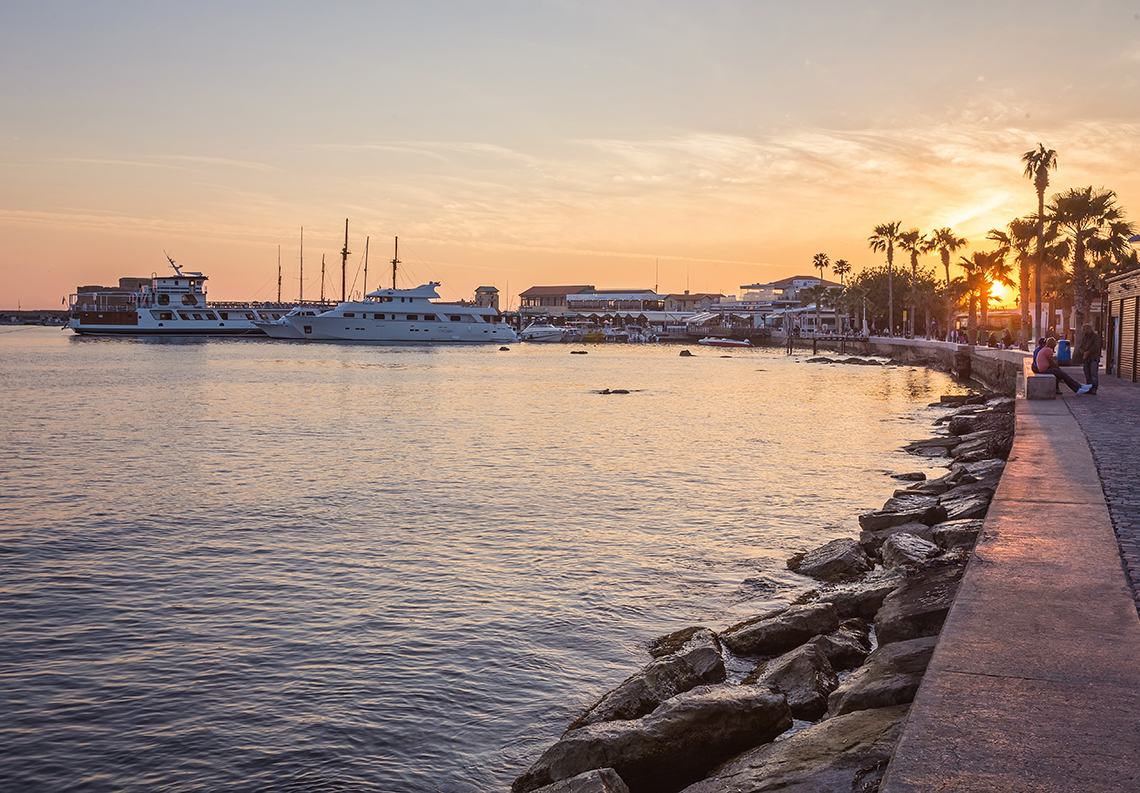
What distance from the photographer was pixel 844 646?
7578 mm

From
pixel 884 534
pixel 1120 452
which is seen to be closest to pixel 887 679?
pixel 884 534

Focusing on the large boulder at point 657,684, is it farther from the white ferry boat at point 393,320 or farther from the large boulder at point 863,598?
the white ferry boat at point 393,320

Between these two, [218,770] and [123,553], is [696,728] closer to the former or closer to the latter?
[218,770]

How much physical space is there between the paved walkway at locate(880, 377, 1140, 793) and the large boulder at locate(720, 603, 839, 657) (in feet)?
4.87

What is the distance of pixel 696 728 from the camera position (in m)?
5.65

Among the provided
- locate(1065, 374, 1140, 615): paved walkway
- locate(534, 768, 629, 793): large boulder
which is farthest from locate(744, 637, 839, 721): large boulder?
locate(1065, 374, 1140, 615): paved walkway

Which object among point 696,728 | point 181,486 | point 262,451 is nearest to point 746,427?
point 262,451

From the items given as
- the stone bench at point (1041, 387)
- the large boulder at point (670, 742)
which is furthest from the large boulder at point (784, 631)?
the stone bench at point (1041, 387)

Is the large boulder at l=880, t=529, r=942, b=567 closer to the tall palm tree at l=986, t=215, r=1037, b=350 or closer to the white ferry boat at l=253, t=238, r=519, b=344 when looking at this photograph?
the tall palm tree at l=986, t=215, r=1037, b=350

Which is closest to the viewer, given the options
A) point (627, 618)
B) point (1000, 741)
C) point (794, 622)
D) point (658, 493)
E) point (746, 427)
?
point (1000, 741)

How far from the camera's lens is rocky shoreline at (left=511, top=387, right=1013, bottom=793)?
494cm

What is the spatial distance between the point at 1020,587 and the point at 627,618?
14.2 feet

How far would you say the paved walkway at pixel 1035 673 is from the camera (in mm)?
3590

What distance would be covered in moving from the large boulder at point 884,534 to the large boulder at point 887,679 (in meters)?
4.69
